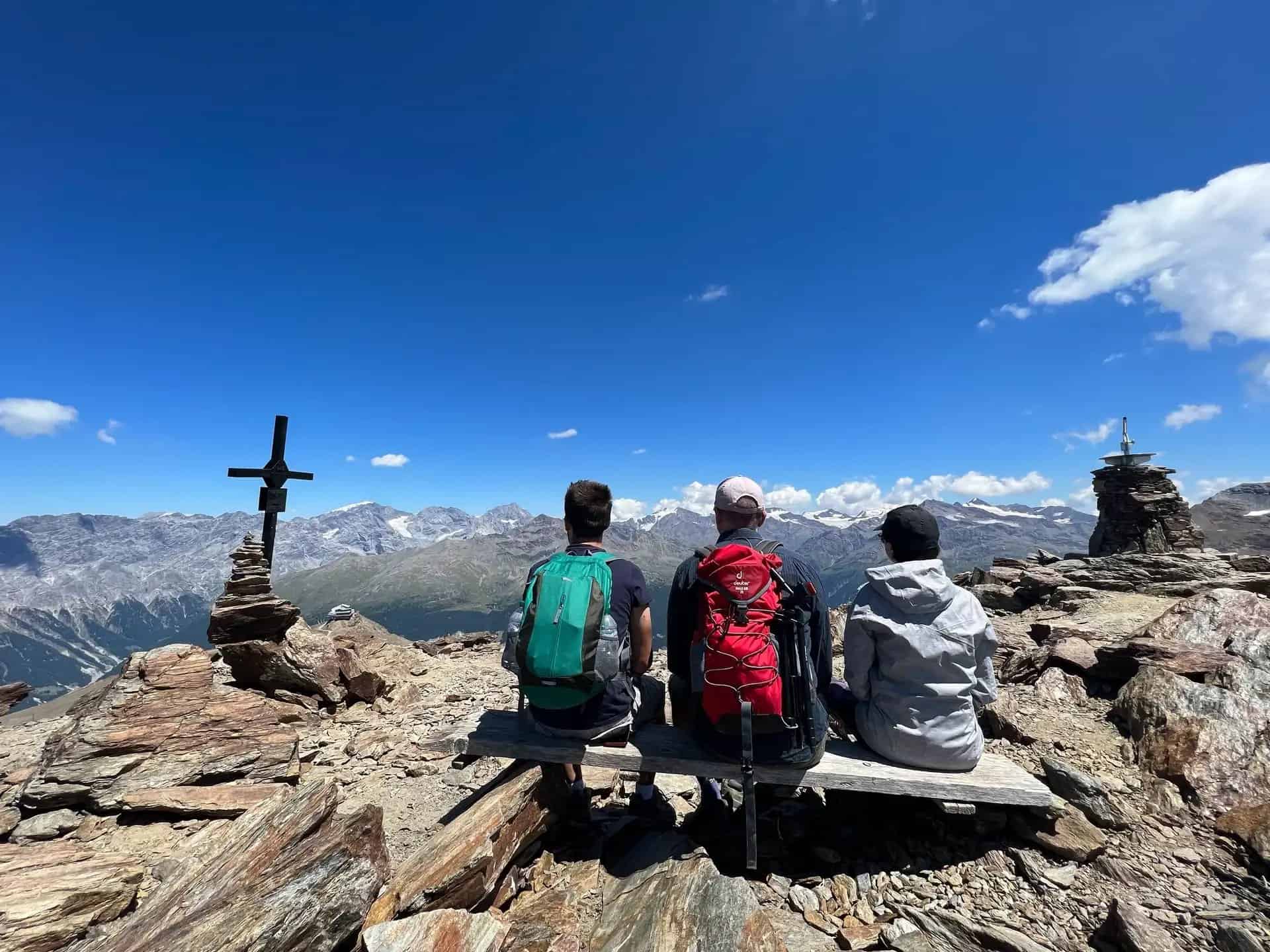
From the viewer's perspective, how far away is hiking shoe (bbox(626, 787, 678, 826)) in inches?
226

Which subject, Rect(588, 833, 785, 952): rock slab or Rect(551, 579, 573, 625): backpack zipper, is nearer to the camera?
Rect(588, 833, 785, 952): rock slab

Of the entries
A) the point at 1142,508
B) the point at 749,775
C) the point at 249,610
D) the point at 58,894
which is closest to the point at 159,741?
the point at 58,894

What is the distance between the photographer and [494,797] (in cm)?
480

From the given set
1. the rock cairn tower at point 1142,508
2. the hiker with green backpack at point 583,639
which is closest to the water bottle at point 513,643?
the hiker with green backpack at point 583,639

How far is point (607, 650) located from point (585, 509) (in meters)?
1.38

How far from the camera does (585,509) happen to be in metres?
5.43

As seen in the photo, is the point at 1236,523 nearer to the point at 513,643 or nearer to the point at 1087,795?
the point at 1087,795

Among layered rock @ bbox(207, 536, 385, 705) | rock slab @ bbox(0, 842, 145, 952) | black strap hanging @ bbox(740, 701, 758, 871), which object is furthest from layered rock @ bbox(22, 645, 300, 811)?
black strap hanging @ bbox(740, 701, 758, 871)

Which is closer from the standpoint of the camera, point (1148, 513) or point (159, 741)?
point (159, 741)

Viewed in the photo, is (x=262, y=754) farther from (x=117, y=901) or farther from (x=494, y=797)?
(x=494, y=797)

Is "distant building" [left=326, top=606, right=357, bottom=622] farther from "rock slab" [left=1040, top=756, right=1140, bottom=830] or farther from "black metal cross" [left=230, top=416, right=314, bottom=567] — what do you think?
"rock slab" [left=1040, top=756, right=1140, bottom=830]

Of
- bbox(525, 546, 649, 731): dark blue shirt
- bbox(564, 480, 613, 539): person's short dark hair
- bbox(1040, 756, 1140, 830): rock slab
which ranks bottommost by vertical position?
bbox(1040, 756, 1140, 830): rock slab

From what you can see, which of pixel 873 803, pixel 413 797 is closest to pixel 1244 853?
pixel 873 803

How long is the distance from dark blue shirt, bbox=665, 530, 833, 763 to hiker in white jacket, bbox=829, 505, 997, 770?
1.04 ft
